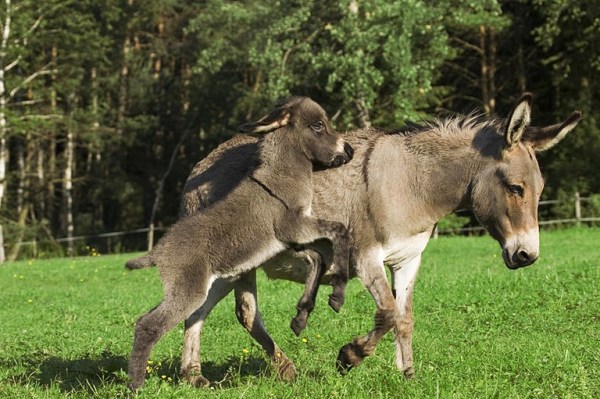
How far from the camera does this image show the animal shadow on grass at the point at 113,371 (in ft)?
24.6

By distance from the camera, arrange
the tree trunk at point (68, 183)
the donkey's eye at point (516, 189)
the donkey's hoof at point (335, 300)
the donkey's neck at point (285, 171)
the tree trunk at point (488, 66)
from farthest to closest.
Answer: the tree trunk at point (68, 183)
the tree trunk at point (488, 66)
the donkey's neck at point (285, 171)
the donkey's eye at point (516, 189)
the donkey's hoof at point (335, 300)

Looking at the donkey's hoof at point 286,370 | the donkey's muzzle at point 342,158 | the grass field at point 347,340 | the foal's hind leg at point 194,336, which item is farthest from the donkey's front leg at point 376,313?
the foal's hind leg at point 194,336

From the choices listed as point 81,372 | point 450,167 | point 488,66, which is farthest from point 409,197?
point 488,66

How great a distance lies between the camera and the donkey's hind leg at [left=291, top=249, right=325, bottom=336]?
278 inches

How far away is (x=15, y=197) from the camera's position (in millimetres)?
41281

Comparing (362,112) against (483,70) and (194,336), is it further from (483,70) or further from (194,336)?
(194,336)

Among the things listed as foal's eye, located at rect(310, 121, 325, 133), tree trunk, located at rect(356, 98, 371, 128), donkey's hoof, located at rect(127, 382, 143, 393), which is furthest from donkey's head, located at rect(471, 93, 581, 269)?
tree trunk, located at rect(356, 98, 371, 128)

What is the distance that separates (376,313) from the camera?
7035 millimetres

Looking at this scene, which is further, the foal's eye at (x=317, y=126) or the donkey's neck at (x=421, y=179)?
the foal's eye at (x=317, y=126)

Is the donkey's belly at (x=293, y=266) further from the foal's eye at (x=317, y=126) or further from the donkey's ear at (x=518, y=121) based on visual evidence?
the donkey's ear at (x=518, y=121)

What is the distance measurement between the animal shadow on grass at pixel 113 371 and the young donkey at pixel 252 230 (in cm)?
36

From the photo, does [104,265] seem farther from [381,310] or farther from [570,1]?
[570,1]

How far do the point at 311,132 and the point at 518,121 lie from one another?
167 cm

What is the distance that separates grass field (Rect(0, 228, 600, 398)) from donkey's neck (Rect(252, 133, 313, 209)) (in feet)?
4.68
